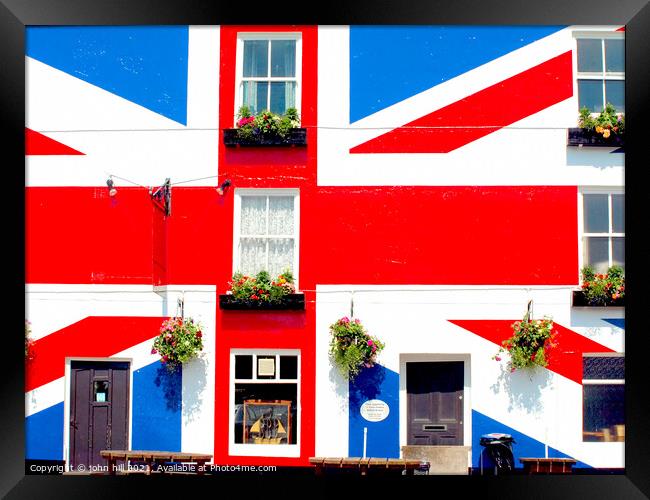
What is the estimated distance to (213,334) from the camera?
1308 centimetres

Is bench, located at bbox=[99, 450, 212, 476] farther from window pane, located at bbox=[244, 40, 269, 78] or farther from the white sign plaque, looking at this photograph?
window pane, located at bbox=[244, 40, 269, 78]

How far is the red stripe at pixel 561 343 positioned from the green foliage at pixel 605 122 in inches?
104

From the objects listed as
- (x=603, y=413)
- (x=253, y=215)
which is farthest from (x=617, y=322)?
(x=253, y=215)

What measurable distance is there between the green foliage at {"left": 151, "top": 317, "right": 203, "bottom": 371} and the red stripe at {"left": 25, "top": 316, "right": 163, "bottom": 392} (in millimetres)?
295

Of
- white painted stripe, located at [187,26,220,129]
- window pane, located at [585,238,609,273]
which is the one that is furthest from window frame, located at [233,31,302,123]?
window pane, located at [585,238,609,273]

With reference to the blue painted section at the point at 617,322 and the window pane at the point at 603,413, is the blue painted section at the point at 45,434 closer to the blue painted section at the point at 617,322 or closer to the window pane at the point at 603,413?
the window pane at the point at 603,413

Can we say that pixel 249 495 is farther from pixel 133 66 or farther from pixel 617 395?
pixel 133 66

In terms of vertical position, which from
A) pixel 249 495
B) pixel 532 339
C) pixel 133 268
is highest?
pixel 133 268

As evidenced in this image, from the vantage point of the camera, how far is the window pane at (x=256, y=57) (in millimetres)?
13297

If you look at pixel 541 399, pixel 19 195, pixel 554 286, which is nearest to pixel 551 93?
pixel 554 286

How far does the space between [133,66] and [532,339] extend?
21.4ft

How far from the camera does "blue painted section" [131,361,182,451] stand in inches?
511

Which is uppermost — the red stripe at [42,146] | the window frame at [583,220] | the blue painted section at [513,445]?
the red stripe at [42,146]

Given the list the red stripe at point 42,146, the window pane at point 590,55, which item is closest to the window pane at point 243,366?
the red stripe at point 42,146
